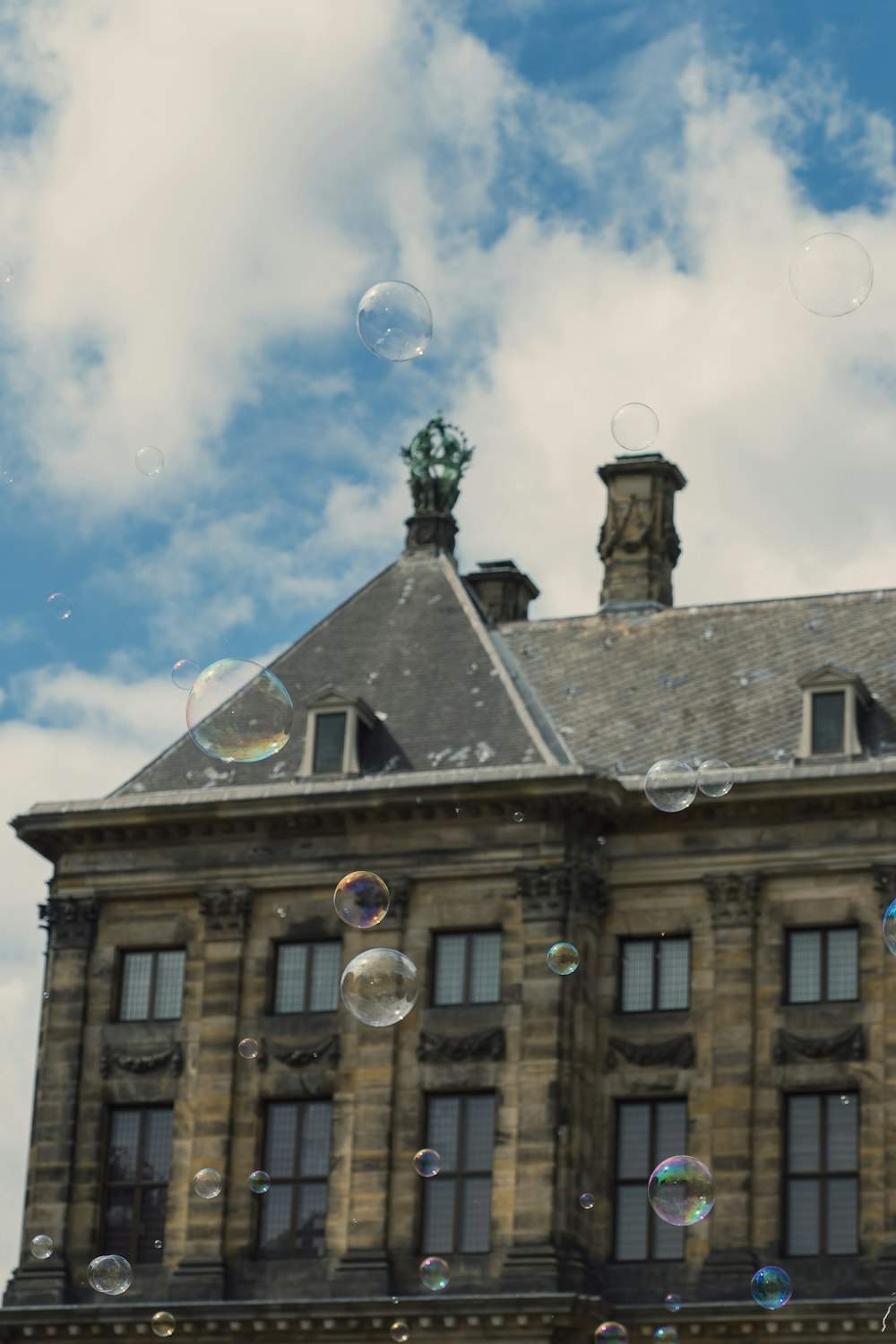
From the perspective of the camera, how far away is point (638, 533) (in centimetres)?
5094

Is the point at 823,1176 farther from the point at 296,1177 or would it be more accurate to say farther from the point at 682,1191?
the point at 296,1177

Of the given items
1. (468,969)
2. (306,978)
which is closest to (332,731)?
(306,978)

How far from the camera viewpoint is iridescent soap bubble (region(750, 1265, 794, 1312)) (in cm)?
3703

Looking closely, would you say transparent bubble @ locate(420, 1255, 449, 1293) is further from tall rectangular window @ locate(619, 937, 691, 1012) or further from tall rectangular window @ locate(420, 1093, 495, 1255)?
tall rectangular window @ locate(619, 937, 691, 1012)

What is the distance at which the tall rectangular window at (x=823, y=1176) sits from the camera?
40312mm

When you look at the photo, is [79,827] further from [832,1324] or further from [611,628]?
[832,1324]

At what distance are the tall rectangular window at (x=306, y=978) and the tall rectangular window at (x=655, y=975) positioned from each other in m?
4.74

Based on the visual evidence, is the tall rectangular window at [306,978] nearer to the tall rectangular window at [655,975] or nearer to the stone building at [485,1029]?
the stone building at [485,1029]

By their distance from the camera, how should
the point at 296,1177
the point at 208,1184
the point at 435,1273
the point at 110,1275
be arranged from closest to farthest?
the point at 110,1275 < the point at 435,1273 < the point at 208,1184 < the point at 296,1177

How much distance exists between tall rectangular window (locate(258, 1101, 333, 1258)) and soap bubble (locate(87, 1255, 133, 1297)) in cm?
341

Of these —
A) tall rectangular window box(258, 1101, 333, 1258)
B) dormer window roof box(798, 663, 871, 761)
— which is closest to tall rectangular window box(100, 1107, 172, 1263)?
tall rectangular window box(258, 1101, 333, 1258)

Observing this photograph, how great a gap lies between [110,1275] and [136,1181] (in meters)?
5.08

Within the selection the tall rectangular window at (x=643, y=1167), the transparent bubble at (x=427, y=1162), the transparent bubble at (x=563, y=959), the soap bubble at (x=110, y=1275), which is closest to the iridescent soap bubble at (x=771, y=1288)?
the tall rectangular window at (x=643, y=1167)

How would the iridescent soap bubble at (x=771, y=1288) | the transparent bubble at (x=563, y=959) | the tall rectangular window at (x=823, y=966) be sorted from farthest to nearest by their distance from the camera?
the tall rectangular window at (x=823, y=966) < the transparent bubble at (x=563, y=959) < the iridescent soap bubble at (x=771, y=1288)
